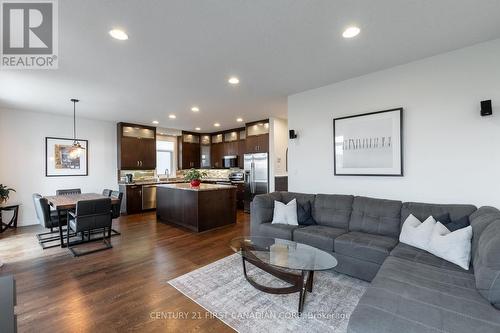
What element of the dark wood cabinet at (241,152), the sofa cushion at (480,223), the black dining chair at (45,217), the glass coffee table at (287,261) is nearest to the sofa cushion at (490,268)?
the sofa cushion at (480,223)

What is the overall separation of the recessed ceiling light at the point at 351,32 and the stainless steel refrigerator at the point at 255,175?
4096 millimetres

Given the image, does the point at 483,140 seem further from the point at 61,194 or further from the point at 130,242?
the point at 61,194

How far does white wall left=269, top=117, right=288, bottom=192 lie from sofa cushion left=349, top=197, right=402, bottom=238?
306 centimetres

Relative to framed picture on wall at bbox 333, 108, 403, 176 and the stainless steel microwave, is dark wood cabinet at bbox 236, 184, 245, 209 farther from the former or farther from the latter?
framed picture on wall at bbox 333, 108, 403, 176

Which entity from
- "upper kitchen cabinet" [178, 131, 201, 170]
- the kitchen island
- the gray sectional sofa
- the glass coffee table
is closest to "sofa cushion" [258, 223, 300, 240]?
the gray sectional sofa

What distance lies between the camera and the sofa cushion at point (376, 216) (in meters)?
2.90

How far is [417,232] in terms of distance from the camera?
8.21 feet

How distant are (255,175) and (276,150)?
0.96 m

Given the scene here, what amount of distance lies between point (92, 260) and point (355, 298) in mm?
3501

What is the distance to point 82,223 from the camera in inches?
144

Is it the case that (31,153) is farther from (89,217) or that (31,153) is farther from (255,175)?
(255,175)

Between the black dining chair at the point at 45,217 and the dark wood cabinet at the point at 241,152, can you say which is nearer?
the black dining chair at the point at 45,217

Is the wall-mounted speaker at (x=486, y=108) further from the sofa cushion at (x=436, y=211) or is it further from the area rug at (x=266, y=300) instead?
the area rug at (x=266, y=300)

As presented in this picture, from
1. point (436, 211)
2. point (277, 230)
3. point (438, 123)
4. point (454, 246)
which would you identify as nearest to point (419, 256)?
point (454, 246)
